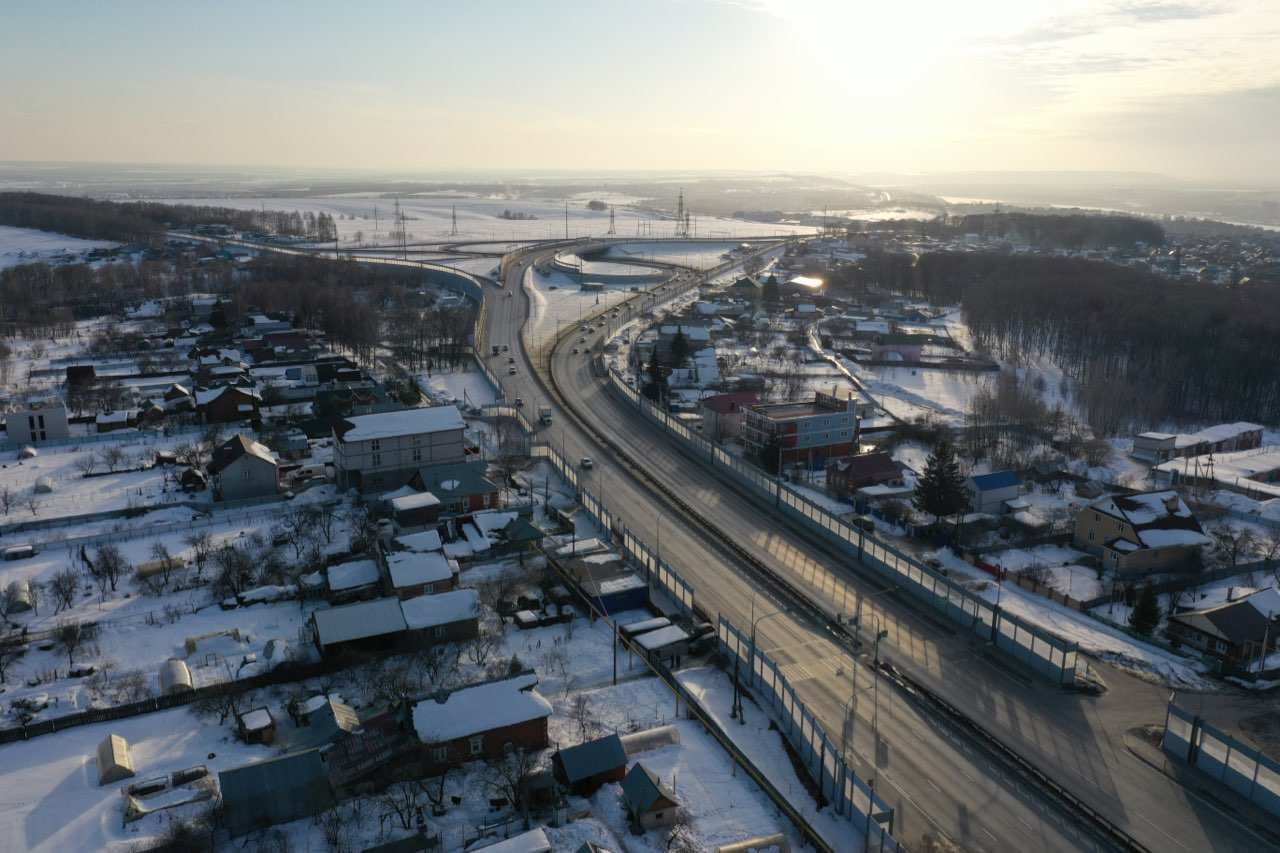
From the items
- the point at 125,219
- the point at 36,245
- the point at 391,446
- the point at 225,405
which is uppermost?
the point at 125,219

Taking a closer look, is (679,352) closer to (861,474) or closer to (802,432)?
(802,432)

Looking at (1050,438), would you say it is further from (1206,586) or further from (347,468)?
(347,468)

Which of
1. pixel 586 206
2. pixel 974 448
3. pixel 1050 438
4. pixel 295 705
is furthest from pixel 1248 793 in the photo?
pixel 586 206

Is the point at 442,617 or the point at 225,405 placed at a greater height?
the point at 225,405

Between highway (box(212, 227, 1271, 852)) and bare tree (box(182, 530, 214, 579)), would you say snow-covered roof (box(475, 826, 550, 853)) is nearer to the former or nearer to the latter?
highway (box(212, 227, 1271, 852))

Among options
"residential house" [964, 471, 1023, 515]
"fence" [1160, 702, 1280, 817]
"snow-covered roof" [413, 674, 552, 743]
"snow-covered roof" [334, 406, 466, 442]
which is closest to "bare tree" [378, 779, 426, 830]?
"snow-covered roof" [413, 674, 552, 743]

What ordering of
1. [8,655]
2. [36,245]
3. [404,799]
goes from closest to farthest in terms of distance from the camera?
1. [404,799]
2. [8,655]
3. [36,245]

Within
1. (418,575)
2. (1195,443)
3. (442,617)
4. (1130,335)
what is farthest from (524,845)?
(1130,335)

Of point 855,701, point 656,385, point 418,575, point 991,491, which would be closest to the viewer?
point 855,701

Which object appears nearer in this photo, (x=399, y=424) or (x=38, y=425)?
(x=399, y=424)
